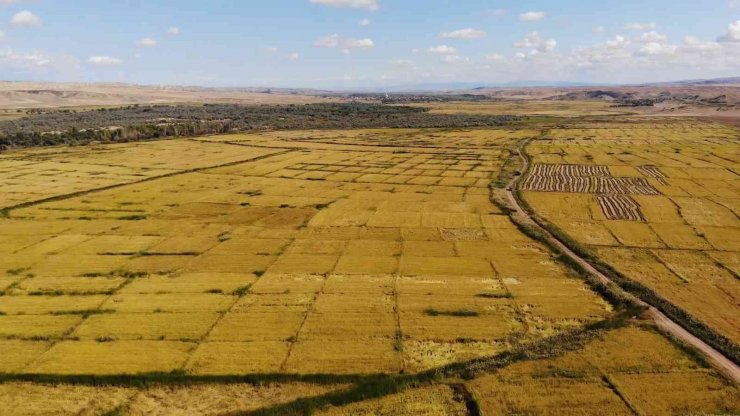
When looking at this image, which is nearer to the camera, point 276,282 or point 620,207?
point 276,282

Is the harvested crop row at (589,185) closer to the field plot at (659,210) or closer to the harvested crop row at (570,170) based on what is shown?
the field plot at (659,210)

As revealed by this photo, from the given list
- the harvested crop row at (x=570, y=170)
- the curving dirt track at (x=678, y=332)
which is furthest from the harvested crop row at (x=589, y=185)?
the curving dirt track at (x=678, y=332)

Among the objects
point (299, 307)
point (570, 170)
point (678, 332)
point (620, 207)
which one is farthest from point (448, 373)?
point (570, 170)

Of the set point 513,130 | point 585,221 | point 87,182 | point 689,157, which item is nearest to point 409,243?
point 585,221

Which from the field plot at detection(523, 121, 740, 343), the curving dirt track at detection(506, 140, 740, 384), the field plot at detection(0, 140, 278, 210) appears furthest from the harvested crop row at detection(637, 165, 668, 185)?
the field plot at detection(0, 140, 278, 210)

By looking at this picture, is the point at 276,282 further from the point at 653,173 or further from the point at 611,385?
the point at 653,173

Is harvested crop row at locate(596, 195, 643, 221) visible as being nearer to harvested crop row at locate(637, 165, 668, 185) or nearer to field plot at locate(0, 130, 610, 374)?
field plot at locate(0, 130, 610, 374)

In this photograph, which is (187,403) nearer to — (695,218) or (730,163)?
(695,218)
